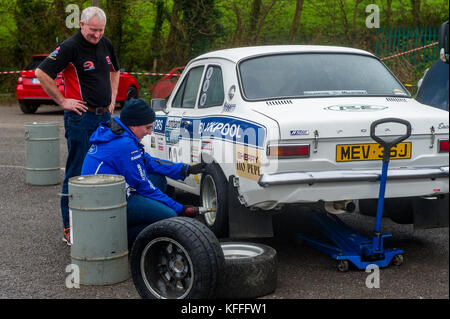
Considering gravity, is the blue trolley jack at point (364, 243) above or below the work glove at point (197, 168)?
below

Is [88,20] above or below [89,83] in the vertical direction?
above

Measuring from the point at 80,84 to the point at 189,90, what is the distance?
Result: 1277 millimetres

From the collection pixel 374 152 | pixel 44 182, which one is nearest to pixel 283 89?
pixel 374 152

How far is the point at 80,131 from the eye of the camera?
605 cm

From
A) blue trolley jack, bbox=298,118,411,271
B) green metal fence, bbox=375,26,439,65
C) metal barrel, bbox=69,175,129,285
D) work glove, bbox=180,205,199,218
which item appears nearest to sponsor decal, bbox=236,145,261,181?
work glove, bbox=180,205,199,218

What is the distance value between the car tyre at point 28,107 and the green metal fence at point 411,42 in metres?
10.0

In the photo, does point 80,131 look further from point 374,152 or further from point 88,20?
point 374,152

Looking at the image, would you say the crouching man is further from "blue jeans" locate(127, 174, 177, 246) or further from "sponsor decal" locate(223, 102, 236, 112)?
"sponsor decal" locate(223, 102, 236, 112)

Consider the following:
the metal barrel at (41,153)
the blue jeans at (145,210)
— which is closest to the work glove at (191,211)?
the blue jeans at (145,210)

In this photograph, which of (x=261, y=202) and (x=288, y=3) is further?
(x=288, y=3)

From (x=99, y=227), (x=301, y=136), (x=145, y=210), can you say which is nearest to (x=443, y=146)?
(x=301, y=136)

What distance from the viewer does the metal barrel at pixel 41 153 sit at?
8953mm

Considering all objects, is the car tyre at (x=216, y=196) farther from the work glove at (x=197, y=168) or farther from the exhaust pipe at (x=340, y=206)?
the exhaust pipe at (x=340, y=206)
